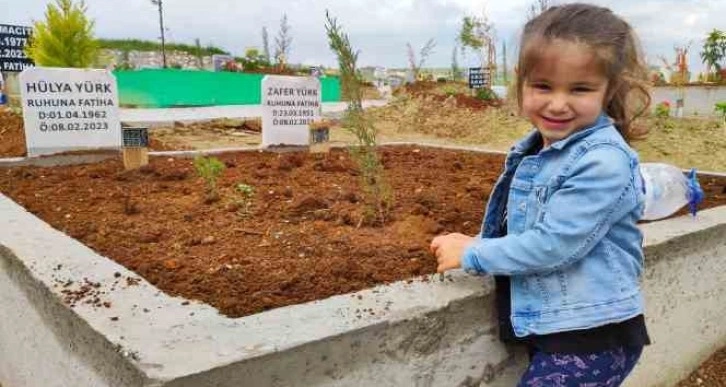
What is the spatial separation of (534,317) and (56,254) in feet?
5.02

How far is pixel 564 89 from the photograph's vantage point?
1.55 m

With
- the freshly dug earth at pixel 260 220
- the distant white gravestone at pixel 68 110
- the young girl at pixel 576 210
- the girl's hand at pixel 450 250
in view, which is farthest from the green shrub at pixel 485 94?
the young girl at pixel 576 210

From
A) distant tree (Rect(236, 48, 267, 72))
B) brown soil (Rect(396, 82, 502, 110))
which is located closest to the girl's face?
brown soil (Rect(396, 82, 502, 110))

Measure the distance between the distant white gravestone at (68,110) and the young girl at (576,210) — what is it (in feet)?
13.1

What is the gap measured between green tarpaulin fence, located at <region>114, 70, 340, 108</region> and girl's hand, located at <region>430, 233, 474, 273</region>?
49.6 feet

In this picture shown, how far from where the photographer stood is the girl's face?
151 cm

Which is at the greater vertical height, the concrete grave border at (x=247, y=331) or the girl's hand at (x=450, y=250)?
the girl's hand at (x=450, y=250)

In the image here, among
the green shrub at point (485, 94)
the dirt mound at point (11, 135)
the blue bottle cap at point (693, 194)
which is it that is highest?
the green shrub at point (485, 94)

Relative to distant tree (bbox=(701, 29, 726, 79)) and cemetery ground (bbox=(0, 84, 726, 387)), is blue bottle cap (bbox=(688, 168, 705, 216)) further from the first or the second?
distant tree (bbox=(701, 29, 726, 79))

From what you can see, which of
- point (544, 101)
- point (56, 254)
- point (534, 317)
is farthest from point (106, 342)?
point (544, 101)

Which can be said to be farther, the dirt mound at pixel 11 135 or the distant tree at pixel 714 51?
the distant tree at pixel 714 51

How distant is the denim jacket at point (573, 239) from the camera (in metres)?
1.49

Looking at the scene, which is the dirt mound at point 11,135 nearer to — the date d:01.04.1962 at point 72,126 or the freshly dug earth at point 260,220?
the date d:01.04.1962 at point 72,126

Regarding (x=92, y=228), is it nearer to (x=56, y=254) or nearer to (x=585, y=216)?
(x=56, y=254)
